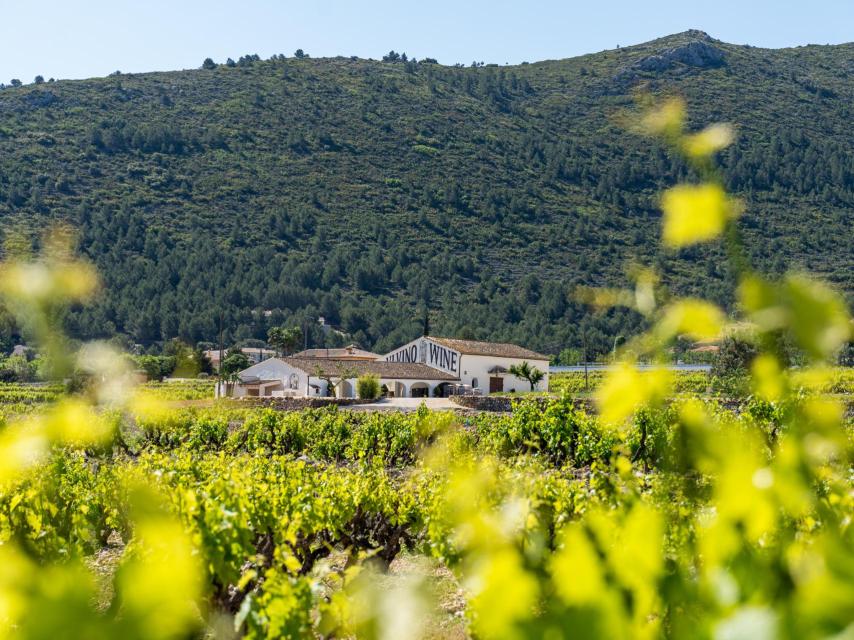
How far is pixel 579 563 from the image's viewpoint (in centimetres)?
69

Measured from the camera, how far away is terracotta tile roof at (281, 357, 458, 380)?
45.7 meters

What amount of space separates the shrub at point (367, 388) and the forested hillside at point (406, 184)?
3263cm

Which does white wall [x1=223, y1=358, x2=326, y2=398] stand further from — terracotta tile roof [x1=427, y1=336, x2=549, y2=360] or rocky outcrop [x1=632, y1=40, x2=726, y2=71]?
rocky outcrop [x1=632, y1=40, x2=726, y2=71]

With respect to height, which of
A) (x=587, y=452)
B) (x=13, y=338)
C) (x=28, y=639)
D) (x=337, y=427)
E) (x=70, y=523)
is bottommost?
(x=13, y=338)

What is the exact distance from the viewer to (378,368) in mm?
46969

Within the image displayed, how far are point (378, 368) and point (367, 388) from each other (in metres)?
6.86

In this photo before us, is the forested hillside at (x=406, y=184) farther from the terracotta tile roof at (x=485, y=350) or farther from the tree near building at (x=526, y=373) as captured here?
the tree near building at (x=526, y=373)

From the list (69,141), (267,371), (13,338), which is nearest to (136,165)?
(69,141)

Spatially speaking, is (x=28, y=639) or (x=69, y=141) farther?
(x=69, y=141)

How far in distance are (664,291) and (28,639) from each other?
2.49 feet

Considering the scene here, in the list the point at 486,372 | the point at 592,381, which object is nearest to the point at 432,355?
the point at 486,372

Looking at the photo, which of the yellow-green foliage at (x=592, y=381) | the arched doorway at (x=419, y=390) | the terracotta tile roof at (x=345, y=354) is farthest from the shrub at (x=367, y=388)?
the terracotta tile roof at (x=345, y=354)

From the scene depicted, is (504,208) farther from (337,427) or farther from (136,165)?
(337,427)

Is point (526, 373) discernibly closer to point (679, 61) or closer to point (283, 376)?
point (283, 376)
